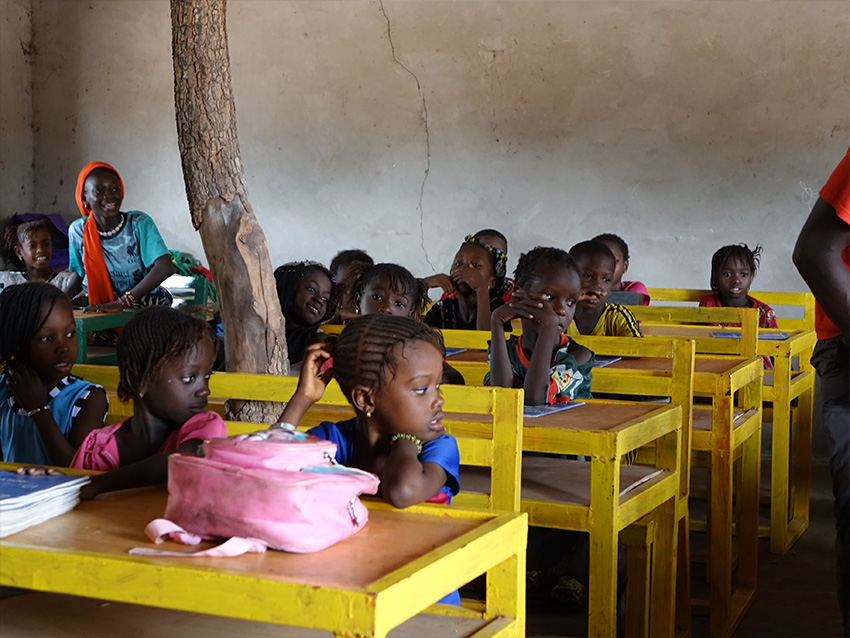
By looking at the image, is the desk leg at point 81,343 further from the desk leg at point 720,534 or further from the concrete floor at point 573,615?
the desk leg at point 720,534

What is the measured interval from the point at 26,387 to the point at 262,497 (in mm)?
1514

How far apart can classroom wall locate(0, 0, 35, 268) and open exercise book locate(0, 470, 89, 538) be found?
7.16 metres

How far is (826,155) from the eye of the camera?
20.0 ft

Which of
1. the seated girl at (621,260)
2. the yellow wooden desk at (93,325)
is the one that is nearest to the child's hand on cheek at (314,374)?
the yellow wooden desk at (93,325)

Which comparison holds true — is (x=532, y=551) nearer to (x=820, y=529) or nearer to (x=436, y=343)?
(x=436, y=343)

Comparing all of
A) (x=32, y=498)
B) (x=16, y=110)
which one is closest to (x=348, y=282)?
(x=32, y=498)

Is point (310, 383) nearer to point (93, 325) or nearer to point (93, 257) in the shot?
point (93, 325)

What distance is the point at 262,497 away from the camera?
1241 mm

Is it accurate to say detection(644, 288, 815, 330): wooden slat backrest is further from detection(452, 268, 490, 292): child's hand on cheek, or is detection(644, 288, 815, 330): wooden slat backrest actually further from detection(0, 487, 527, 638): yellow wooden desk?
detection(0, 487, 527, 638): yellow wooden desk

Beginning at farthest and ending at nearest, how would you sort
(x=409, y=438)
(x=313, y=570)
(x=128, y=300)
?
1. (x=128, y=300)
2. (x=409, y=438)
3. (x=313, y=570)

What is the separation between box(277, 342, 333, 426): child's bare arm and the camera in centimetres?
185

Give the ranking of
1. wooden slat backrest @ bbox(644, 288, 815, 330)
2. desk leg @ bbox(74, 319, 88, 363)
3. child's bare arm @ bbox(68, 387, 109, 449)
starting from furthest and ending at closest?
wooden slat backrest @ bbox(644, 288, 815, 330), desk leg @ bbox(74, 319, 88, 363), child's bare arm @ bbox(68, 387, 109, 449)

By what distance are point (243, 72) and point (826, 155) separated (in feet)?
13.9

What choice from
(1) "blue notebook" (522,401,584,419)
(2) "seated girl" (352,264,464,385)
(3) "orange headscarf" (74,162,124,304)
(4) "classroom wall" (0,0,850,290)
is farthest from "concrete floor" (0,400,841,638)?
(3) "orange headscarf" (74,162,124,304)
